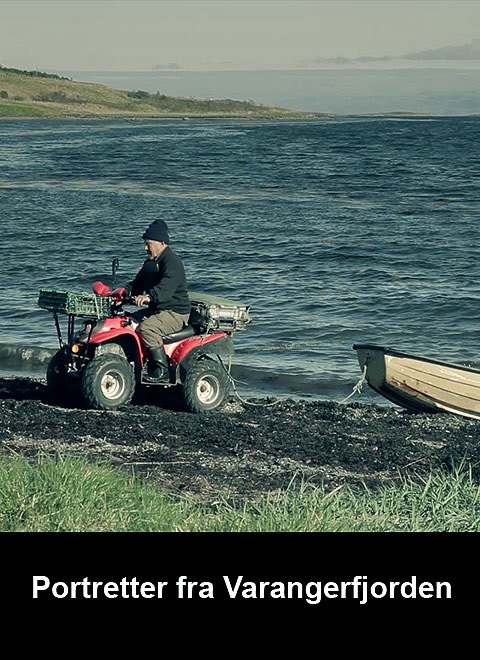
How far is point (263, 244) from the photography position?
32969 mm

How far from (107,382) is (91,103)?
15364cm

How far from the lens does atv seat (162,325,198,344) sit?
→ 12.8 m

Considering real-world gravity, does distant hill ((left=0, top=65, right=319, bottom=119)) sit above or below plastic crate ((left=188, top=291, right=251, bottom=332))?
above

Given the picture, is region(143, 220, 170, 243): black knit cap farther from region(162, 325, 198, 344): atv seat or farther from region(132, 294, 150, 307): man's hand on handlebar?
region(162, 325, 198, 344): atv seat

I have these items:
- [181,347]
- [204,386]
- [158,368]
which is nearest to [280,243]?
[204,386]

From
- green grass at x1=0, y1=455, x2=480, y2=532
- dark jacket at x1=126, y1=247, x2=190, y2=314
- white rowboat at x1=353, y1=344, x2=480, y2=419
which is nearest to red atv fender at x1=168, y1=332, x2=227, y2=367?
dark jacket at x1=126, y1=247, x2=190, y2=314

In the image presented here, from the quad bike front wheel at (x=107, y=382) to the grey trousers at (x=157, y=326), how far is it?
0.36 metres

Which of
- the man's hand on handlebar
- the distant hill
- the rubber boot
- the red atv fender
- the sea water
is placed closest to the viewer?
the man's hand on handlebar

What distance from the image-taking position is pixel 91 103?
16200 centimetres

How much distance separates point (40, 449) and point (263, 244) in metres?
22.5

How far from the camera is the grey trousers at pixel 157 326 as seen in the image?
41.3 feet

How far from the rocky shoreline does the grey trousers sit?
794 millimetres

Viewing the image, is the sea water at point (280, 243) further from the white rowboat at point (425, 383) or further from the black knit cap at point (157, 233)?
the black knit cap at point (157, 233)
